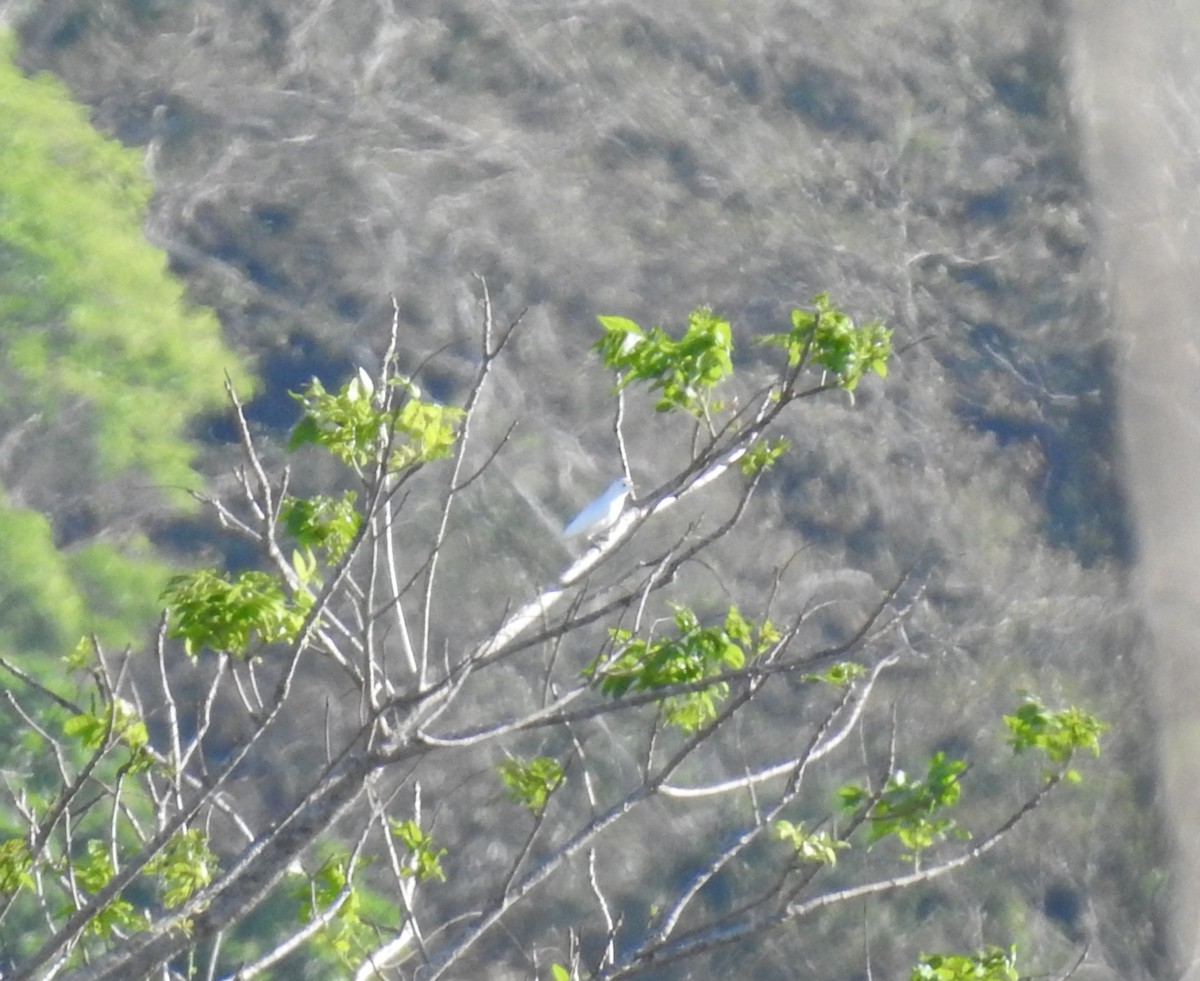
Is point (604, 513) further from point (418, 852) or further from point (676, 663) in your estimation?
point (418, 852)

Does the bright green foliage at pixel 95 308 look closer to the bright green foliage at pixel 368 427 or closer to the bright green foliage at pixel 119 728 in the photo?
the bright green foliage at pixel 119 728

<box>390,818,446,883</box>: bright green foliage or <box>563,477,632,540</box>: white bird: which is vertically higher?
<box>563,477,632,540</box>: white bird

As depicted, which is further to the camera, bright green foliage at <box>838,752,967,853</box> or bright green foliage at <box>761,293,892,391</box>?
bright green foliage at <box>838,752,967,853</box>

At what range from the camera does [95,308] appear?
6531 millimetres

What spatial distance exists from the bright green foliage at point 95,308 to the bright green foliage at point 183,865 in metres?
2.96

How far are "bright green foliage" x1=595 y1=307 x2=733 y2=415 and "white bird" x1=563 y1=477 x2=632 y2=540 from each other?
0.34 meters

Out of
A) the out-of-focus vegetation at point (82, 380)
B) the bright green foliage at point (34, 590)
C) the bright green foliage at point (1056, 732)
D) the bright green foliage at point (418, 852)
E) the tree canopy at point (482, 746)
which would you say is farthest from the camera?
the out-of-focus vegetation at point (82, 380)

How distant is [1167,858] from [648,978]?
6.90 feet

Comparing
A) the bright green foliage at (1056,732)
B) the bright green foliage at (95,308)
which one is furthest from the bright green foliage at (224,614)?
the bright green foliage at (95,308)

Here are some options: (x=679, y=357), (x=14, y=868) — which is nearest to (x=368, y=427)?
(x=679, y=357)

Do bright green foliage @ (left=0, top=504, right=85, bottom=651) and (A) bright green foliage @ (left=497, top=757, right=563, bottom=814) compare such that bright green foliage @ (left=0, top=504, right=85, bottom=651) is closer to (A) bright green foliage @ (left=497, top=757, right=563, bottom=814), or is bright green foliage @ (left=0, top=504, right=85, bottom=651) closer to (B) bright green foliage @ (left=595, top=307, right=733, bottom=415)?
(A) bright green foliage @ (left=497, top=757, right=563, bottom=814)

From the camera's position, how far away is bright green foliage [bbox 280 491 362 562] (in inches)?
122

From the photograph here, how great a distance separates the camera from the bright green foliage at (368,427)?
2705 millimetres

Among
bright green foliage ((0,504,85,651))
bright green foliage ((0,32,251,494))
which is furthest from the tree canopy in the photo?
bright green foliage ((0,32,251,494))
